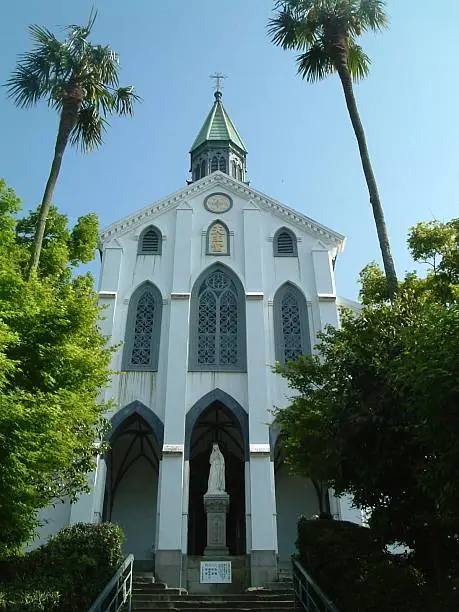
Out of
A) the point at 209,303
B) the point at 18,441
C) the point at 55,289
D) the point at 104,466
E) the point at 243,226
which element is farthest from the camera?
the point at 243,226

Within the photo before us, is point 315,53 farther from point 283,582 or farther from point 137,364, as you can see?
point 283,582

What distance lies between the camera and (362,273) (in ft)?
56.5

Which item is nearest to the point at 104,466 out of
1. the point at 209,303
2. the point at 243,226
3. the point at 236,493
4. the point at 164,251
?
the point at 236,493

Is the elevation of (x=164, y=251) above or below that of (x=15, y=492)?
above

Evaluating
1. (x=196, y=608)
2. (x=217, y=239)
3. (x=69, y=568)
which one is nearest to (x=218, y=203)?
(x=217, y=239)

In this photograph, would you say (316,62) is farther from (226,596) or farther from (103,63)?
(226,596)

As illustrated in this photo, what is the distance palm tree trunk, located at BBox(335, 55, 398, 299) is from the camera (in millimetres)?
14102

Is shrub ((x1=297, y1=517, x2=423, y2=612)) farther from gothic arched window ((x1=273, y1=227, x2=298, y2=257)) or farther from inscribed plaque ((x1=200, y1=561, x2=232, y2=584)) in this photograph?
gothic arched window ((x1=273, y1=227, x2=298, y2=257))

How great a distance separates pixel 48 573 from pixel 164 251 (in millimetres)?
15432

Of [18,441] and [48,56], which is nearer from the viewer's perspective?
[18,441]

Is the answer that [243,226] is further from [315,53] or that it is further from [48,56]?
[48,56]

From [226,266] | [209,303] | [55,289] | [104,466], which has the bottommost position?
[104,466]

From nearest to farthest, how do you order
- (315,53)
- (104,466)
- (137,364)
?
(315,53), (104,466), (137,364)

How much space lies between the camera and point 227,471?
2314cm
